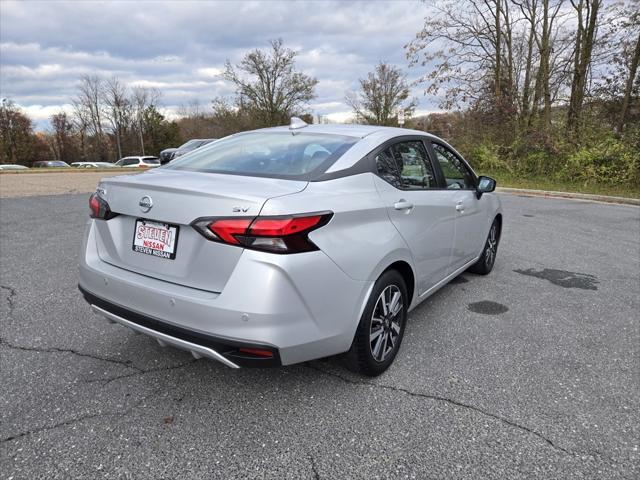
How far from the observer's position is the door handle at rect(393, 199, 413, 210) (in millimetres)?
2705

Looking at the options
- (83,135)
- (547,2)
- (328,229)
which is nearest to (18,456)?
(328,229)

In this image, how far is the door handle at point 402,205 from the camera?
107 inches

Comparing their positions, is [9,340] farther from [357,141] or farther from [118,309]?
[357,141]

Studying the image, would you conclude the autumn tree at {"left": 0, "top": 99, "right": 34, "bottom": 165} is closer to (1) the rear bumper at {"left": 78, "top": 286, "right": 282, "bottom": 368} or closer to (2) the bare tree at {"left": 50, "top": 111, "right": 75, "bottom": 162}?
(2) the bare tree at {"left": 50, "top": 111, "right": 75, "bottom": 162}

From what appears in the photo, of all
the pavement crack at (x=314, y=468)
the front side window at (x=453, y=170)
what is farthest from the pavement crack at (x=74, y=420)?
the front side window at (x=453, y=170)

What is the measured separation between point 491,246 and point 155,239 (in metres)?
3.84

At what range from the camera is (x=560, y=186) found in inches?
562

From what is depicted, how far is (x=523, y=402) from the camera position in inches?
96.6

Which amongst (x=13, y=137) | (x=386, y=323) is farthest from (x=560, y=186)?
(x=13, y=137)

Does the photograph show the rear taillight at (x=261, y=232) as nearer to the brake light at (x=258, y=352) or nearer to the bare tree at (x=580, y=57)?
the brake light at (x=258, y=352)

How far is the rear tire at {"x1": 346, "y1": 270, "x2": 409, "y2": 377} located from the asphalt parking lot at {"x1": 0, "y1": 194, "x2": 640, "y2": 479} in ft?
0.42

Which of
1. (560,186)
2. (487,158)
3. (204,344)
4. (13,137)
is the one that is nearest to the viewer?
(204,344)

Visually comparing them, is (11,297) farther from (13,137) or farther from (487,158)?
(13,137)

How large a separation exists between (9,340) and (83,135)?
219 ft
